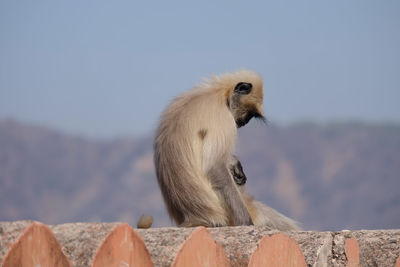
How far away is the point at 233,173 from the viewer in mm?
4418

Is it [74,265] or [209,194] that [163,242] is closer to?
[74,265]

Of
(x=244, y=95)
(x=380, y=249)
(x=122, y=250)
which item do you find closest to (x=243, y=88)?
(x=244, y=95)

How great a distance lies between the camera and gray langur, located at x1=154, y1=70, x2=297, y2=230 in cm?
404

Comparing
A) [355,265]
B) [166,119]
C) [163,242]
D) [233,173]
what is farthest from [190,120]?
[163,242]

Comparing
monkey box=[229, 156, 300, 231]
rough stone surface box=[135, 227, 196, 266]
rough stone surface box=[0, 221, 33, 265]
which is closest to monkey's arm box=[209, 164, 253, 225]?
monkey box=[229, 156, 300, 231]

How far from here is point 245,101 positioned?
15.3ft

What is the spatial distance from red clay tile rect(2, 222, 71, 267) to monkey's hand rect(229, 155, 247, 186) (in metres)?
2.28

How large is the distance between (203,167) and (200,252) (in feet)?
5.27

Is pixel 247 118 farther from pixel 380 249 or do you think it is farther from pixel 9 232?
pixel 9 232

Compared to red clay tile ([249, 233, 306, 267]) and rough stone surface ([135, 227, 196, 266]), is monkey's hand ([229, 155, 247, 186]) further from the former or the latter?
rough stone surface ([135, 227, 196, 266])

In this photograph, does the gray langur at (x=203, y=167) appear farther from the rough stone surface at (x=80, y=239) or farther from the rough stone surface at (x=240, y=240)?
the rough stone surface at (x=80, y=239)

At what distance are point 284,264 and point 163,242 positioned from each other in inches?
27.3

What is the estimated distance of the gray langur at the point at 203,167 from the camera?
13.2ft

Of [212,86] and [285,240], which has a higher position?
[212,86]
